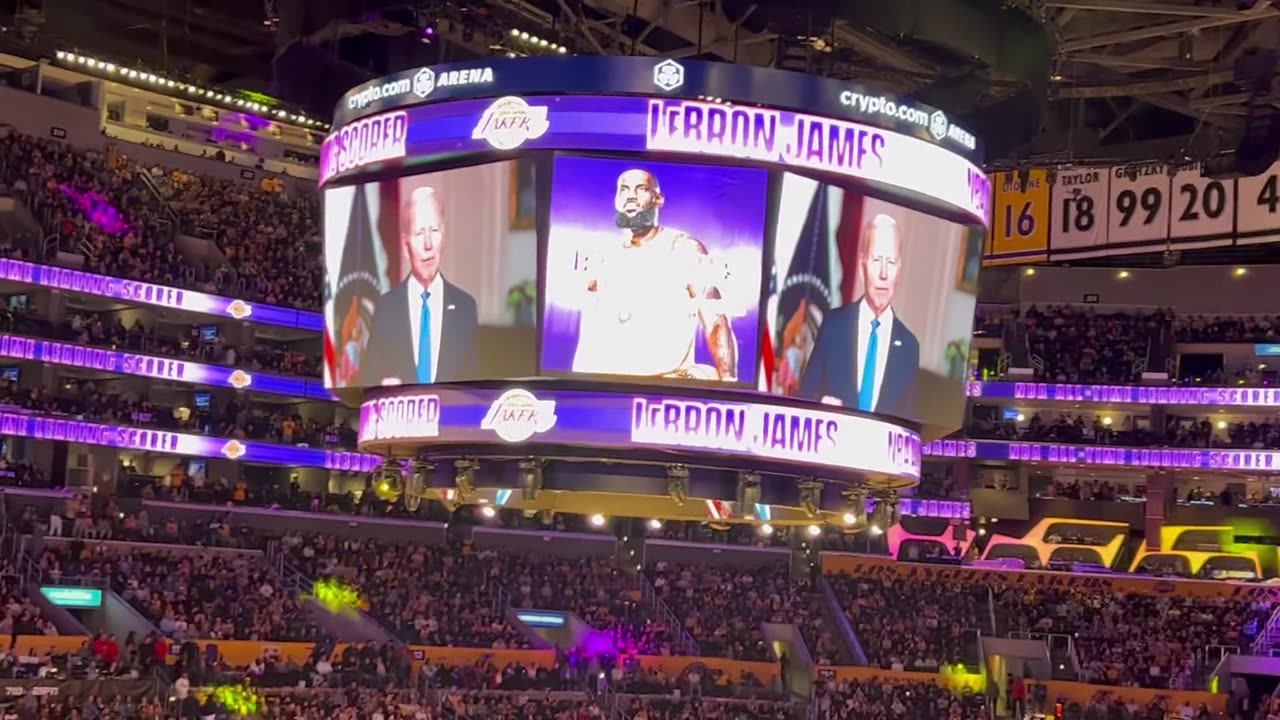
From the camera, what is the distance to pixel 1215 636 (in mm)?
47250

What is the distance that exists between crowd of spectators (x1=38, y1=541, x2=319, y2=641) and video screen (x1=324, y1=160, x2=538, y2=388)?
697 inches

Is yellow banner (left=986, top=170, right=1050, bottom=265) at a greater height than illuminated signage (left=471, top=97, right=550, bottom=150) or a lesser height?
greater

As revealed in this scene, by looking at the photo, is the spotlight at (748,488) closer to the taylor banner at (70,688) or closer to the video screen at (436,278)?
the video screen at (436,278)

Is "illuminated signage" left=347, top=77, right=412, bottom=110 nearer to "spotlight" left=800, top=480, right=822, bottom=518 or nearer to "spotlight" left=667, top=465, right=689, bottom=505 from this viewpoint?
"spotlight" left=667, top=465, right=689, bottom=505

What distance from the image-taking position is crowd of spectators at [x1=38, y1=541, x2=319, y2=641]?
122ft

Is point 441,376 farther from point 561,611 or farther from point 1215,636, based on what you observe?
point 1215,636

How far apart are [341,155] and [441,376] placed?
9.65ft

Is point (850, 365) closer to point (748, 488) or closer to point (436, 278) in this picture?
point (748, 488)

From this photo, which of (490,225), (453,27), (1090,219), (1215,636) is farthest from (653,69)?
(1215,636)

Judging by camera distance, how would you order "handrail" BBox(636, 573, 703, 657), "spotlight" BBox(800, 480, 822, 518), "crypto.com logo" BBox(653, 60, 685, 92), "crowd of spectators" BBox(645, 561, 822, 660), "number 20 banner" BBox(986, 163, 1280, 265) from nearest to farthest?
"crypto.com logo" BBox(653, 60, 685, 92) < "spotlight" BBox(800, 480, 822, 518) < "number 20 banner" BBox(986, 163, 1280, 265) < "handrail" BBox(636, 573, 703, 657) < "crowd of spectators" BBox(645, 561, 822, 660)

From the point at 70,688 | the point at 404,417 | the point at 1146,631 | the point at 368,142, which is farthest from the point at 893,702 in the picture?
the point at 368,142

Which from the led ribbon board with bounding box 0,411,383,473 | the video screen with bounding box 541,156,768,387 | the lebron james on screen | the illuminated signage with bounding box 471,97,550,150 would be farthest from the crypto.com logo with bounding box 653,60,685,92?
the led ribbon board with bounding box 0,411,383,473

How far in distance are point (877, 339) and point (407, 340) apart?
511 centimetres

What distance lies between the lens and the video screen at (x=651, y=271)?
19141 mm
